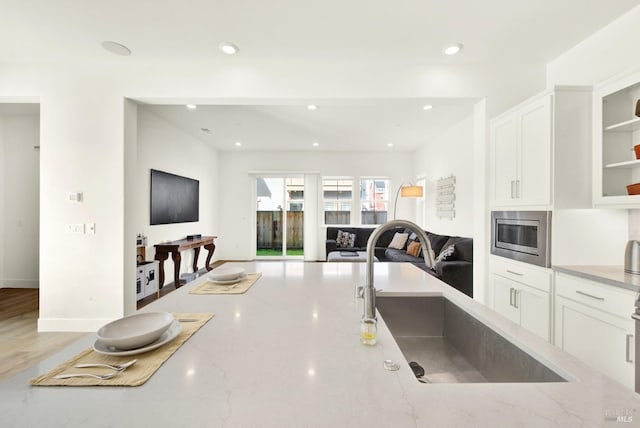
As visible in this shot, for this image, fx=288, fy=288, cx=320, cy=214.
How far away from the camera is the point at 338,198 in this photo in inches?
272

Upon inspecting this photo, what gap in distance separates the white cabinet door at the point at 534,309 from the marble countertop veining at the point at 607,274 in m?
0.26

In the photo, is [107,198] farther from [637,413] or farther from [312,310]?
[637,413]

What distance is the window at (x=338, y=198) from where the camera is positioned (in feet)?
22.6

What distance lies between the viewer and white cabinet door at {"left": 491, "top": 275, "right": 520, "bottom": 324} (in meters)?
2.43

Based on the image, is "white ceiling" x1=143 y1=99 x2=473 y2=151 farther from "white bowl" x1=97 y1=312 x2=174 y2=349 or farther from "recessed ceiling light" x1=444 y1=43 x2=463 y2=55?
"white bowl" x1=97 y1=312 x2=174 y2=349

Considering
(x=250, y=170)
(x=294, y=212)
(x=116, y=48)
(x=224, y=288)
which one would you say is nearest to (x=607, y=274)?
(x=224, y=288)

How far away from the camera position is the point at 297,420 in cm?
52

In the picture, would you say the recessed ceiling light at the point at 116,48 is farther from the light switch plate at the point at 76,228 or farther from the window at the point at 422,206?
the window at the point at 422,206

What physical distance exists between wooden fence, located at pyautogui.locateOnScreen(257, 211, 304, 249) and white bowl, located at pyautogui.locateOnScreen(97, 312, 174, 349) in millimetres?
6039

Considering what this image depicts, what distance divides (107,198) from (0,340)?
166 centimetres

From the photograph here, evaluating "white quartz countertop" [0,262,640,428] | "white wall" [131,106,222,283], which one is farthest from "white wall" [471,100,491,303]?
"white wall" [131,106,222,283]

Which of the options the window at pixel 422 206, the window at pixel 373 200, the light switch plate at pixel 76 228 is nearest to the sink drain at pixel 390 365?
the light switch plate at pixel 76 228

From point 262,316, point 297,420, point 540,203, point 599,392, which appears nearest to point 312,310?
point 262,316

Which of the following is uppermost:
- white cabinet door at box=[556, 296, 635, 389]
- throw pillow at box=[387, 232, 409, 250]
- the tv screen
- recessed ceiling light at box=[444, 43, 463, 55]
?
recessed ceiling light at box=[444, 43, 463, 55]
